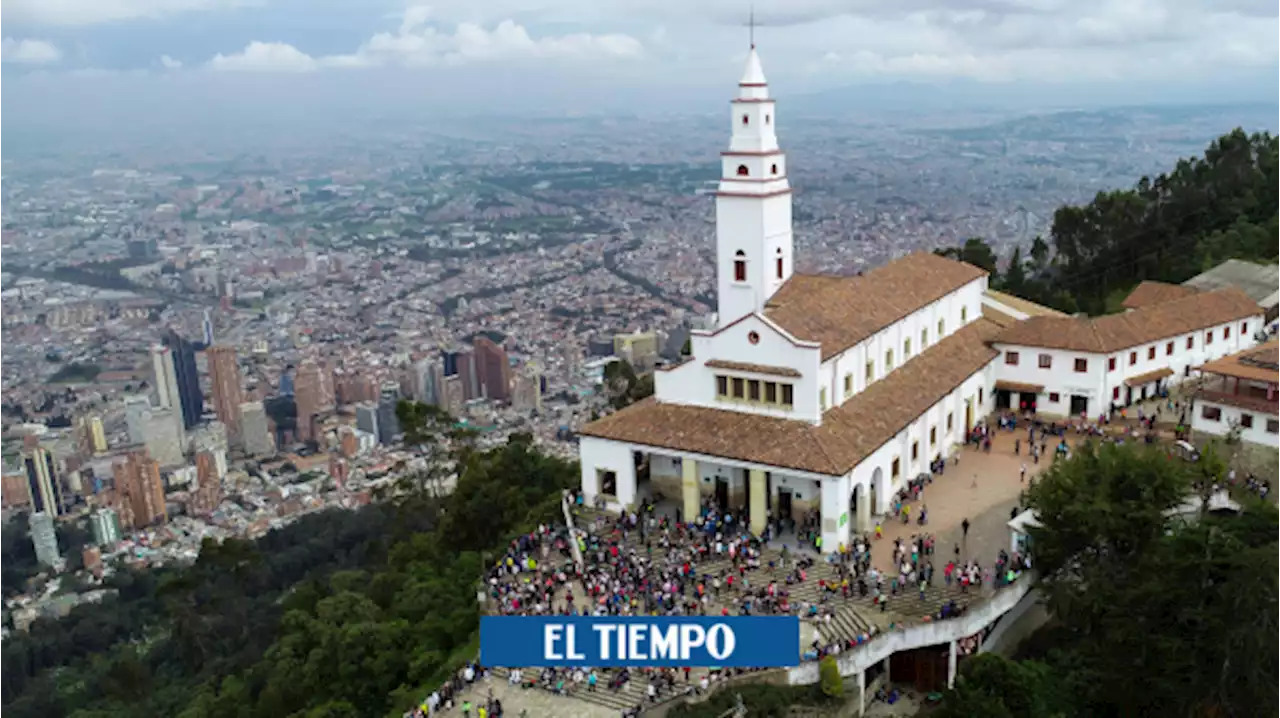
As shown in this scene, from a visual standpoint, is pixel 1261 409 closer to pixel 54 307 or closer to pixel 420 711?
pixel 420 711

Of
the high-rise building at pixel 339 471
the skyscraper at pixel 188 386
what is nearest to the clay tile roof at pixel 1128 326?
the high-rise building at pixel 339 471

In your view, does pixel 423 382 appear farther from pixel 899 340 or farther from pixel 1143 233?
pixel 899 340

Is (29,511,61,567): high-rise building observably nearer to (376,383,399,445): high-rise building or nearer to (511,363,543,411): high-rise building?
(376,383,399,445): high-rise building

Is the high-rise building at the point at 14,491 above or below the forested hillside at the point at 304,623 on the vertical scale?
below

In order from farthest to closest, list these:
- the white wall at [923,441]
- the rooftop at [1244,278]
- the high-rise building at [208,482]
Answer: the high-rise building at [208,482]
the rooftop at [1244,278]
the white wall at [923,441]

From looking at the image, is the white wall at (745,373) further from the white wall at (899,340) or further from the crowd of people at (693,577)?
the crowd of people at (693,577)

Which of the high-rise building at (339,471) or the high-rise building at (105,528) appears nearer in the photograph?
the high-rise building at (105,528)

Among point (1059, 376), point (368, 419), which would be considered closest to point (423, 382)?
point (368, 419)
